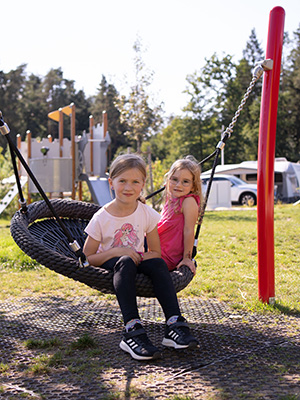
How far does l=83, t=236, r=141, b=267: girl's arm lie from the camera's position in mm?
2709

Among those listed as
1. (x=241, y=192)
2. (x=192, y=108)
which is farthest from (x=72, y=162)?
(x=192, y=108)

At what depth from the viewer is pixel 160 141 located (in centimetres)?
5150

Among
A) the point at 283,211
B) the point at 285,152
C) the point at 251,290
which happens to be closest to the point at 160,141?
the point at 285,152

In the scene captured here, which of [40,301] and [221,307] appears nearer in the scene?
[221,307]

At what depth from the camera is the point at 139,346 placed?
2449 millimetres

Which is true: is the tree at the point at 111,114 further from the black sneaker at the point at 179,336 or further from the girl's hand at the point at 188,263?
the black sneaker at the point at 179,336

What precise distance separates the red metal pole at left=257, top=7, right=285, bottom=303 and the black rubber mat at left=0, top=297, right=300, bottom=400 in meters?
0.37

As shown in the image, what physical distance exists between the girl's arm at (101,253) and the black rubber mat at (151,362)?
45 centimetres

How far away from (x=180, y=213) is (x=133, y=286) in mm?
752

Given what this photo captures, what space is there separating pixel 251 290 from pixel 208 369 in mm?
2006

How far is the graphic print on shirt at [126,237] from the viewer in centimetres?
283

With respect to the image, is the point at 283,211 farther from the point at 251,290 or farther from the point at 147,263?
the point at 147,263

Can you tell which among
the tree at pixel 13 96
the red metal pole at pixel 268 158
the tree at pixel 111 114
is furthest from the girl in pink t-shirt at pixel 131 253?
the tree at pixel 111 114

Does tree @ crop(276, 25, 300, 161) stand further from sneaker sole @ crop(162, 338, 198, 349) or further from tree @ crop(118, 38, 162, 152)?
sneaker sole @ crop(162, 338, 198, 349)
